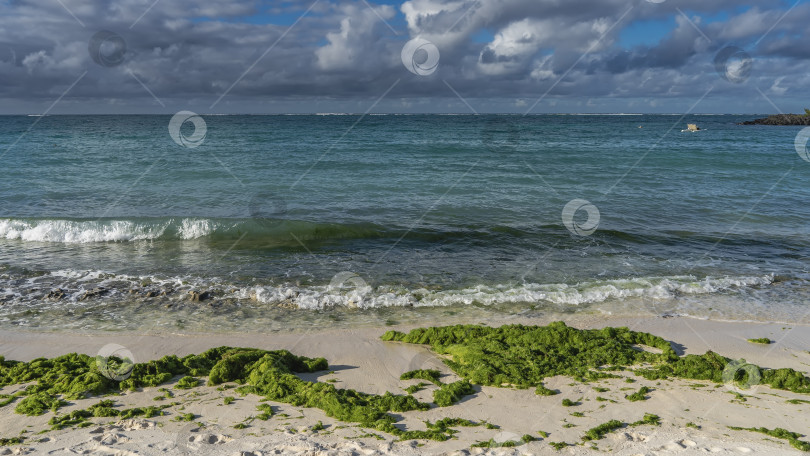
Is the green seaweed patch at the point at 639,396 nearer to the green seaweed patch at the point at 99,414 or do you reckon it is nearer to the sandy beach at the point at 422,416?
the sandy beach at the point at 422,416

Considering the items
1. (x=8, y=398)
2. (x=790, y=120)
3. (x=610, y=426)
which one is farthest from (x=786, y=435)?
(x=790, y=120)

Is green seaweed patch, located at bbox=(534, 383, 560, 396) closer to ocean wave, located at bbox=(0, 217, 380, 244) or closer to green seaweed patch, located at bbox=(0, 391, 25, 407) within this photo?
green seaweed patch, located at bbox=(0, 391, 25, 407)

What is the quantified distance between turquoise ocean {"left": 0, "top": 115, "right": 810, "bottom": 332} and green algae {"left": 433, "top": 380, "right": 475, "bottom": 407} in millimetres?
2546

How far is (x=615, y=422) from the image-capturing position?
495cm

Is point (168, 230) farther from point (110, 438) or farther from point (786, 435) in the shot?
point (786, 435)

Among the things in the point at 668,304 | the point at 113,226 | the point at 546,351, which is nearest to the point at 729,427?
the point at 546,351

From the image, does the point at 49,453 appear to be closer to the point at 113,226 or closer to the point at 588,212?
the point at 113,226

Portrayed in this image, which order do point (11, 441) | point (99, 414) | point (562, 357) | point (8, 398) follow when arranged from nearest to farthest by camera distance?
point (11, 441)
point (99, 414)
point (8, 398)
point (562, 357)

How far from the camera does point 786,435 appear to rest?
4730mm

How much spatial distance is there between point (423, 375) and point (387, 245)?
278 inches

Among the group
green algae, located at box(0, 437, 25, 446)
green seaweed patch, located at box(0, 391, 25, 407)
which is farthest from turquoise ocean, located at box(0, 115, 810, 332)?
green algae, located at box(0, 437, 25, 446)

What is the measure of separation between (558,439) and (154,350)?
17.9 feet

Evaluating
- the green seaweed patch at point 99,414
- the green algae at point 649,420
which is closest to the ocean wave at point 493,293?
the green seaweed patch at point 99,414

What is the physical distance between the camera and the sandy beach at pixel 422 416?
14.8 ft
